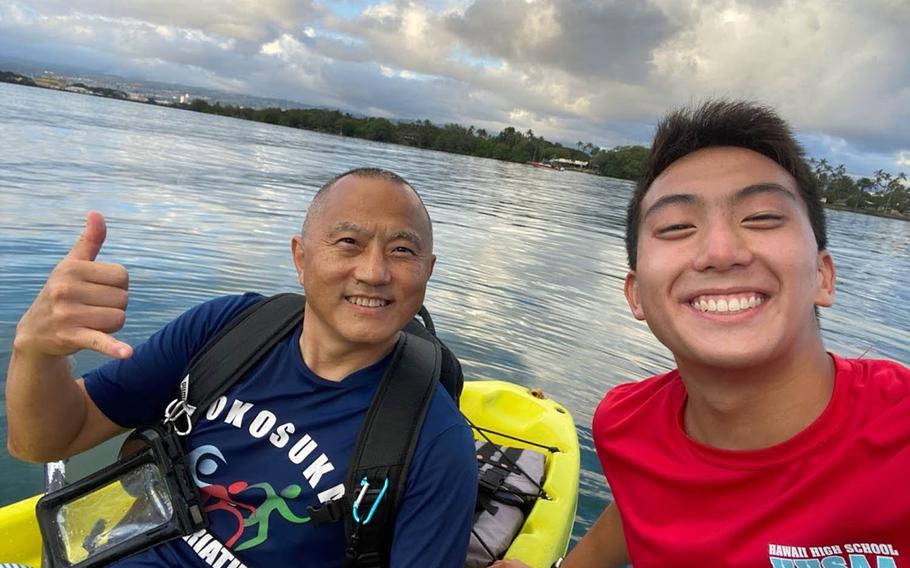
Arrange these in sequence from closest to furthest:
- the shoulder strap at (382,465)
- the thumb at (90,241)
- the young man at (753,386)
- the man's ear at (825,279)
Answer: the young man at (753,386) → the thumb at (90,241) → the man's ear at (825,279) → the shoulder strap at (382,465)

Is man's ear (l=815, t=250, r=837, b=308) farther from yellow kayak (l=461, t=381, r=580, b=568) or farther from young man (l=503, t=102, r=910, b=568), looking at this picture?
yellow kayak (l=461, t=381, r=580, b=568)

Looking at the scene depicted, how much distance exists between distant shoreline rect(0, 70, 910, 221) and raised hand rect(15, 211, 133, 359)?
113675mm

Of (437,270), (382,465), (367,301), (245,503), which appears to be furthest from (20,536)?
(437,270)

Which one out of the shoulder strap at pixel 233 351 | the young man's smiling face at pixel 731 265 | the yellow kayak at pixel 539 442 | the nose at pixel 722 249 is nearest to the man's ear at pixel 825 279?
the young man's smiling face at pixel 731 265

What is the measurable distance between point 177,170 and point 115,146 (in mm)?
7334

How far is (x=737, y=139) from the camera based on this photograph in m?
2.03

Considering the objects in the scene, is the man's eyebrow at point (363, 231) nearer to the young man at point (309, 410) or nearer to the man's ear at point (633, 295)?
the young man at point (309, 410)

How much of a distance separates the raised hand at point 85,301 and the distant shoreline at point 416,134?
373ft

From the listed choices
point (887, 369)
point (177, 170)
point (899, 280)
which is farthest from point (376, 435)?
point (899, 280)

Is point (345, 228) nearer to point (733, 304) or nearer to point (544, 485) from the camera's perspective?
point (733, 304)

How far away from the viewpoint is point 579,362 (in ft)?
29.5

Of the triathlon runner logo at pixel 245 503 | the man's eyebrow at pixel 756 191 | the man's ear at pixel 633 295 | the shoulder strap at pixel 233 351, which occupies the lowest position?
the triathlon runner logo at pixel 245 503

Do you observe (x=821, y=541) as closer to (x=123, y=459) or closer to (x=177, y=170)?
(x=123, y=459)

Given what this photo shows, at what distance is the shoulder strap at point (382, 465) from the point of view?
7.12 feet
